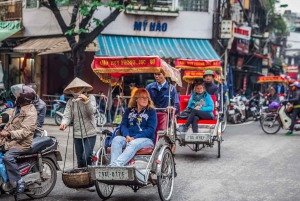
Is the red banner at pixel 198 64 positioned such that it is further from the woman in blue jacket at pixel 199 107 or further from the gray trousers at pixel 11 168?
the gray trousers at pixel 11 168

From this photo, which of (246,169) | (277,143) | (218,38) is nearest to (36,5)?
(218,38)

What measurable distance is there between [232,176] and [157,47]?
12.6m

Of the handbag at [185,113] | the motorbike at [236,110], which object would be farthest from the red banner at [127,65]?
the motorbike at [236,110]

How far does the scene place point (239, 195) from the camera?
7113 mm

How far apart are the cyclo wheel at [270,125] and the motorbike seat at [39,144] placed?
1029 cm

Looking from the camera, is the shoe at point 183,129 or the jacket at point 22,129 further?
the shoe at point 183,129

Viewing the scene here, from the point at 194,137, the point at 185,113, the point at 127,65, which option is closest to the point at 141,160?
the point at 127,65

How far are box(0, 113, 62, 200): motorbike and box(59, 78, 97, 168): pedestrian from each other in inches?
17.3

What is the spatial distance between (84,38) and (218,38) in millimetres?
7699

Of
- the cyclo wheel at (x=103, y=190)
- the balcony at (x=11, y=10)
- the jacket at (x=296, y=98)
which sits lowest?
the cyclo wheel at (x=103, y=190)

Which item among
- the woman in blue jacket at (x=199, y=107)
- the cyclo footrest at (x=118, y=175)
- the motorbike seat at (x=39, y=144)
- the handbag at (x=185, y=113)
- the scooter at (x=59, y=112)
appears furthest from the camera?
the scooter at (x=59, y=112)

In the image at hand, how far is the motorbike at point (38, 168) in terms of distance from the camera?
656 cm

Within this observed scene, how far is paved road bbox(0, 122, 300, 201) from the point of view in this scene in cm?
707

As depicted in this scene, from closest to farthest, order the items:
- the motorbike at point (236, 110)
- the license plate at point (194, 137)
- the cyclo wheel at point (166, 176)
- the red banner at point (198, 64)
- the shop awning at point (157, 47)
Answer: the cyclo wheel at point (166, 176) < the license plate at point (194, 137) < the red banner at point (198, 64) < the shop awning at point (157, 47) < the motorbike at point (236, 110)
